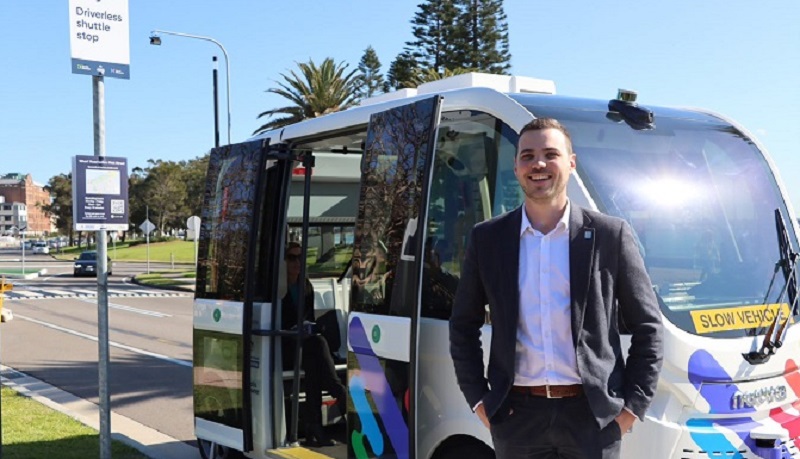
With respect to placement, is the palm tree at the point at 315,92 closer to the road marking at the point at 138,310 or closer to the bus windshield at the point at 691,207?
the road marking at the point at 138,310

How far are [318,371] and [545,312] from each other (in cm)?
409

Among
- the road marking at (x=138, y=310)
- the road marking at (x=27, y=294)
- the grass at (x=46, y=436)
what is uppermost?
the grass at (x=46, y=436)

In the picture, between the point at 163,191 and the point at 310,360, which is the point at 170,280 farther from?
the point at 163,191

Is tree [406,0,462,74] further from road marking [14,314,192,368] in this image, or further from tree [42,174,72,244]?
tree [42,174,72,244]

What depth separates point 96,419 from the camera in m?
9.06

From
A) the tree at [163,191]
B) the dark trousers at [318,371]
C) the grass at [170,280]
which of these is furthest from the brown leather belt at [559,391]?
the tree at [163,191]

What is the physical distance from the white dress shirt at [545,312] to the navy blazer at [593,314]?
28 millimetres

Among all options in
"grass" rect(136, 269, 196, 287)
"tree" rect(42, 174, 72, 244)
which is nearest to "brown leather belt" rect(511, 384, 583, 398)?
"grass" rect(136, 269, 196, 287)

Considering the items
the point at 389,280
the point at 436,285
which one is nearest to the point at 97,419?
the point at 389,280

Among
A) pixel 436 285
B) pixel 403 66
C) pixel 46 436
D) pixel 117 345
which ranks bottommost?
pixel 117 345

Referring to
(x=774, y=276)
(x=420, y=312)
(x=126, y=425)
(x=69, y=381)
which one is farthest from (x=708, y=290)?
(x=69, y=381)

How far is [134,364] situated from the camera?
13.6m

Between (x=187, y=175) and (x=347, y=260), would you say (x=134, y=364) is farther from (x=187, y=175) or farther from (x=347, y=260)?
(x=187, y=175)

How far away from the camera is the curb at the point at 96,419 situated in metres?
7.61
